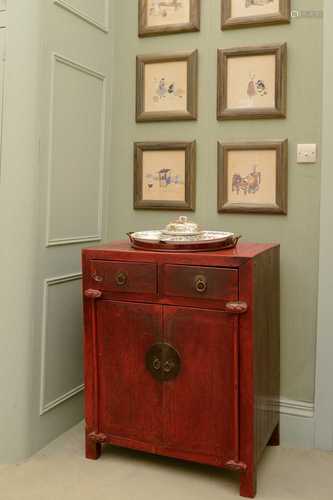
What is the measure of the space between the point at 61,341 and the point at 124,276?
1.90 feet

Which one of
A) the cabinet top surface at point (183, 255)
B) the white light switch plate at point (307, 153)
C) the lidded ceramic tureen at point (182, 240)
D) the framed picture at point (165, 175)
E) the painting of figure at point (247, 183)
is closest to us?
the cabinet top surface at point (183, 255)

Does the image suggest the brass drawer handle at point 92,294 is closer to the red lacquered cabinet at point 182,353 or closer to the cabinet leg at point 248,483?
the red lacquered cabinet at point 182,353

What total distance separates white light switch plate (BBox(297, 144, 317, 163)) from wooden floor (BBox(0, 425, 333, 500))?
4.35 ft

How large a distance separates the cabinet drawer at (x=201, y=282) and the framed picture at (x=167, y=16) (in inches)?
50.9

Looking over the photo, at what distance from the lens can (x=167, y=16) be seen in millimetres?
2648

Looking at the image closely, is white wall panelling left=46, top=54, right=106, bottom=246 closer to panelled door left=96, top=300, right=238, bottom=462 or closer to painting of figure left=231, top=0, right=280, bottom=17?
panelled door left=96, top=300, right=238, bottom=462

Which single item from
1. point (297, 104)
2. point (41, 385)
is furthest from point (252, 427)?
point (297, 104)

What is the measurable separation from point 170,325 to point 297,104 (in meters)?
1.19

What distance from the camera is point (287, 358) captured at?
2.51 m

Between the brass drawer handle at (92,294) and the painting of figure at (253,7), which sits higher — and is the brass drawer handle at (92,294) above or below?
below

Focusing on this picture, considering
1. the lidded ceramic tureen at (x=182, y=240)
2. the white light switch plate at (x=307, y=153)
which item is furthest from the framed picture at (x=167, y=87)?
the lidded ceramic tureen at (x=182, y=240)

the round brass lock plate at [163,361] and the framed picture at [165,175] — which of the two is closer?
the round brass lock plate at [163,361]

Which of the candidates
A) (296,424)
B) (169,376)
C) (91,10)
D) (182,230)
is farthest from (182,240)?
(91,10)

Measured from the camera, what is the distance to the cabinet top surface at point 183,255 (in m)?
1.95
